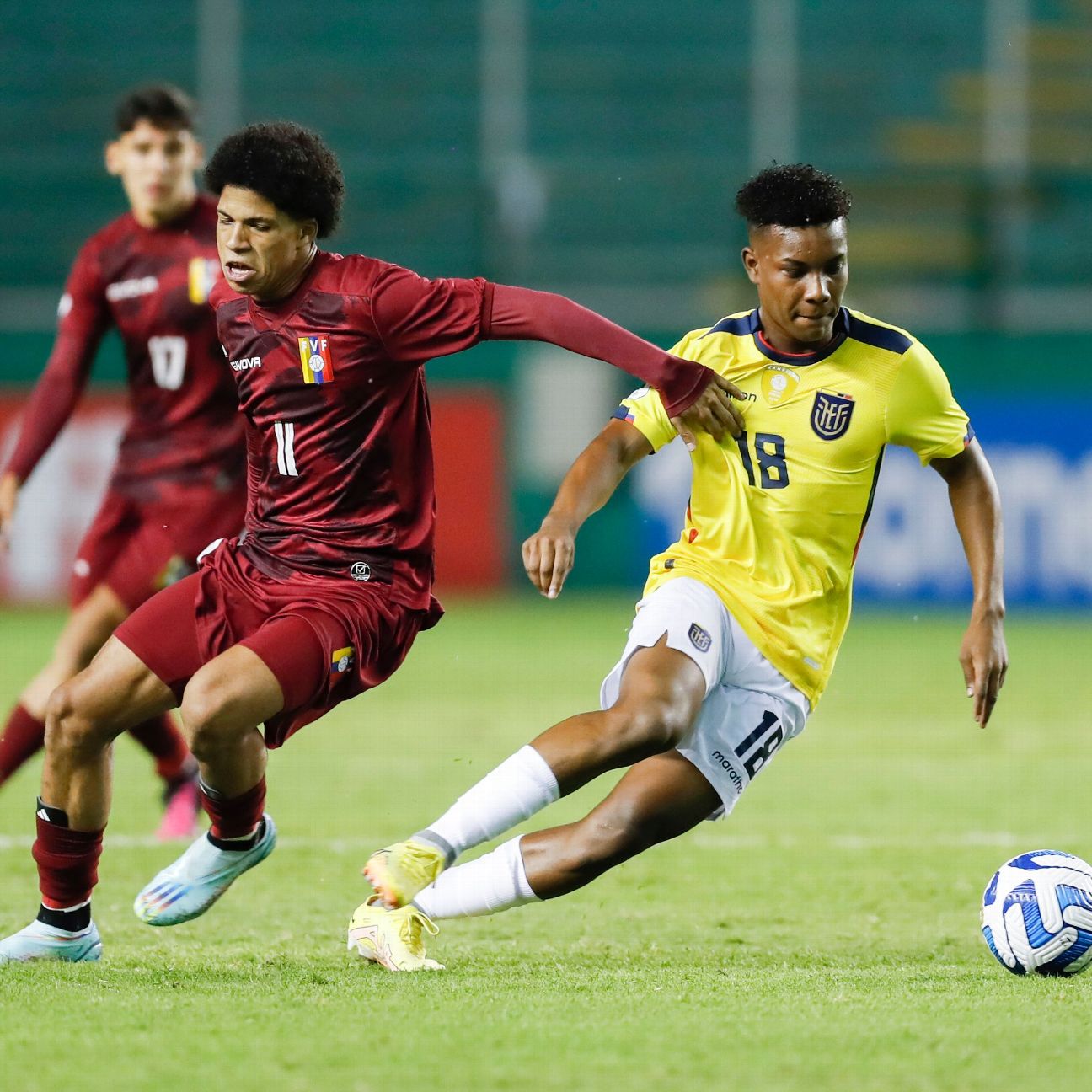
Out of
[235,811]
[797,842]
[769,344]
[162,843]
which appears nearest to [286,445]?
[235,811]

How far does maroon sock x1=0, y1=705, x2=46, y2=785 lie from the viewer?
6215 mm

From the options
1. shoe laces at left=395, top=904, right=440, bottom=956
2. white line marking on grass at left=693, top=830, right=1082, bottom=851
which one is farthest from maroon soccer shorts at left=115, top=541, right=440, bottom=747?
white line marking on grass at left=693, top=830, right=1082, bottom=851

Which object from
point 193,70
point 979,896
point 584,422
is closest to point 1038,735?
point 979,896

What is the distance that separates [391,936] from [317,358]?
140cm

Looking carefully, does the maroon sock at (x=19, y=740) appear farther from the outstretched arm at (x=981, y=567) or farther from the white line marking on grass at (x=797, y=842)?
the outstretched arm at (x=981, y=567)

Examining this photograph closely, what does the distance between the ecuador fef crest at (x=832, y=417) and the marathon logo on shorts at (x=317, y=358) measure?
1240 mm

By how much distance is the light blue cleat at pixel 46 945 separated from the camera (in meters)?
4.46

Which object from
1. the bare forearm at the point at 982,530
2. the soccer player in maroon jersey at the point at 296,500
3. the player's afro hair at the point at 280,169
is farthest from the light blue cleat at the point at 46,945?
the bare forearm at the point at 982,530

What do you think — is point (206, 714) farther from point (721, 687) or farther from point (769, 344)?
point (769, 344)

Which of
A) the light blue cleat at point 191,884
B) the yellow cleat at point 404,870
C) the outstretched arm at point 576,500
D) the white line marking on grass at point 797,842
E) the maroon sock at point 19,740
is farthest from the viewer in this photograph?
the white line marking on grass at point 797,842

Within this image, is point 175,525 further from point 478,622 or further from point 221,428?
point 478,622

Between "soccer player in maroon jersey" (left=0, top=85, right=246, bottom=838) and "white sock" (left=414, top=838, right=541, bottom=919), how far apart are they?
7.26ft

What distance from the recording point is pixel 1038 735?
9.40 meters

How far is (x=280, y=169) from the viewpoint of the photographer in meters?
4.42
